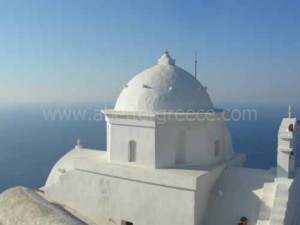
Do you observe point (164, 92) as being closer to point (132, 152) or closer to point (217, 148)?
point (132, 152)

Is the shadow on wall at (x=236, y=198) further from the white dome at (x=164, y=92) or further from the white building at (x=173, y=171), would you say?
the white dome at (x=164, y=92)

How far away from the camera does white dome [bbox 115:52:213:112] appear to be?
11.1 m

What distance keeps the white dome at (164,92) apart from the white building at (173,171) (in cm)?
3

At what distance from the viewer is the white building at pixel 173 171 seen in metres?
9.97

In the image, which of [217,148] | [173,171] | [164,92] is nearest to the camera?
[173,171]

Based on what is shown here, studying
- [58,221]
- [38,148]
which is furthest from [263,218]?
[38,148]

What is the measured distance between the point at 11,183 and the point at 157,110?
108 feet

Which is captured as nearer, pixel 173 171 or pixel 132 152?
pixel 173 171

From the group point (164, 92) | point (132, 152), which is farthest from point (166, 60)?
point (132, 152)

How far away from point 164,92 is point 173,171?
264cm

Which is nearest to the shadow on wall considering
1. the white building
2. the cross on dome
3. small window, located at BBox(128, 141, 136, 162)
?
the white building

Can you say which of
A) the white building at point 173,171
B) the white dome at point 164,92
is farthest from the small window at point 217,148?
the white dome at point 164,92

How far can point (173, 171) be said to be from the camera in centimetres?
1029

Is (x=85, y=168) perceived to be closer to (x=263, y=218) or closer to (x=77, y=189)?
(x=77, y=189)
